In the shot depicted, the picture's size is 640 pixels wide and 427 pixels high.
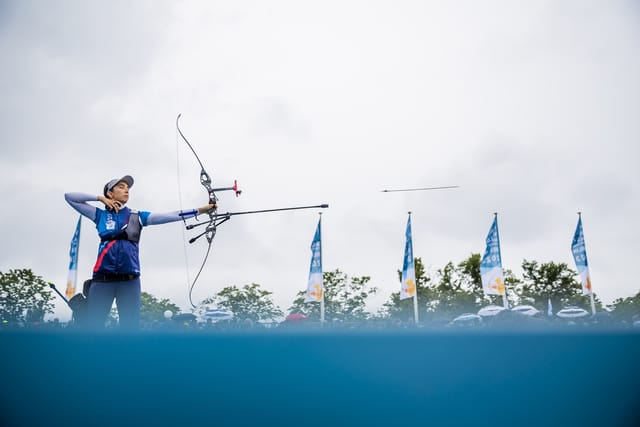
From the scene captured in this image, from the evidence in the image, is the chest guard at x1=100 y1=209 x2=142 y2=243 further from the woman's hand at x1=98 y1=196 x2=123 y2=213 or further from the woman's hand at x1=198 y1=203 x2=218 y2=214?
the woman's hand at x1=198 y1=203 x2=218 y2=214

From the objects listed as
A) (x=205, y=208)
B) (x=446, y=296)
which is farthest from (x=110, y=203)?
(x=446, y=296)

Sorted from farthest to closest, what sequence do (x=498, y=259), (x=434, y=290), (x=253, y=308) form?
(x=434, y=290) → (x=253, y=308) → (x=498, y=259)

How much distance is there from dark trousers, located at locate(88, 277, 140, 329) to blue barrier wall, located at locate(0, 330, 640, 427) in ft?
5.60

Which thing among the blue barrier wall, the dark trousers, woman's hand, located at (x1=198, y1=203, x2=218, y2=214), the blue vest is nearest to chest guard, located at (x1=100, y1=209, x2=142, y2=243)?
the blue vest

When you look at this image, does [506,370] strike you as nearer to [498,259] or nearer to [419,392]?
[419,392]


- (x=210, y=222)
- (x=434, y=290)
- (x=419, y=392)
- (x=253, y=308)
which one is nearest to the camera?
(x=419, y=392)

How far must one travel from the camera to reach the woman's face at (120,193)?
3.59 metres

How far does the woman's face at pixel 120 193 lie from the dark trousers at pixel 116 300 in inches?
26.8

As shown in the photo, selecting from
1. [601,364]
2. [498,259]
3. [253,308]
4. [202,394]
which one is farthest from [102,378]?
[253,308]

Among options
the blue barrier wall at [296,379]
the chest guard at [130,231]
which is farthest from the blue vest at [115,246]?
the blue barrier wall at [296,379]

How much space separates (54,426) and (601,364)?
1819 millimetres

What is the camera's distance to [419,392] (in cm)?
143

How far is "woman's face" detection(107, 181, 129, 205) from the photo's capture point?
11.8 feet

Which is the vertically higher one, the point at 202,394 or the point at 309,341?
the point at 309,341
